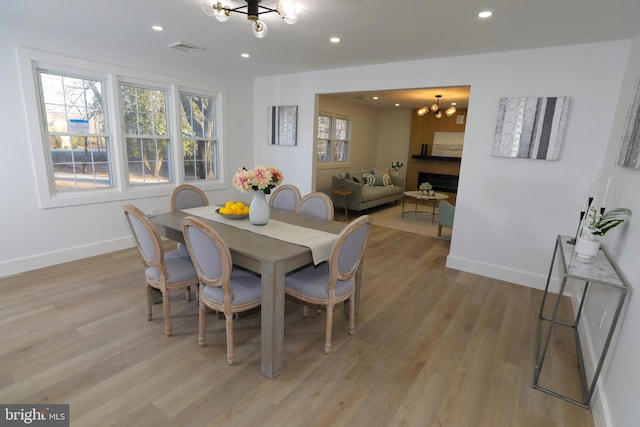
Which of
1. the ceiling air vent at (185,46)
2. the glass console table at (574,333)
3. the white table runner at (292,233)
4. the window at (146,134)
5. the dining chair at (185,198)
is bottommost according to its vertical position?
the glass console table at (574,333)

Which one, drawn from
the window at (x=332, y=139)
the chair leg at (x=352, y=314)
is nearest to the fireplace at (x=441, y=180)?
the window at (x=332, y=139)

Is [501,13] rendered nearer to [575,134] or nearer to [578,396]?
[575,134]

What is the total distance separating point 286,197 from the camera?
3.54 m

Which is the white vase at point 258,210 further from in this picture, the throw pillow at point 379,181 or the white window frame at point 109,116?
the throw pillow at point 379,181

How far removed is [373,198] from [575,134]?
13.3 feet

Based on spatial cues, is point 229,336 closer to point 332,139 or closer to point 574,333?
point 574,333

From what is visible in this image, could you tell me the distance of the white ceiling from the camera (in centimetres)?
238

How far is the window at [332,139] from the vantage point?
7.54m

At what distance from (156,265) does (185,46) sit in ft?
8.66

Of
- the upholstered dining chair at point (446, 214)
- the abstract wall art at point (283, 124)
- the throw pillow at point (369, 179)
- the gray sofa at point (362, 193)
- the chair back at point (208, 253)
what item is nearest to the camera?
the chair back at point (208, 253)

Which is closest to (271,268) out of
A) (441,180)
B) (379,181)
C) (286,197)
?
(286,197)

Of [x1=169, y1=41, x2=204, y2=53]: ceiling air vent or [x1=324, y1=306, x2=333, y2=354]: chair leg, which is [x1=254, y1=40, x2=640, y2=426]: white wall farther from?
[x1=324, y1=306, x2=333, y2=354]: chair leg

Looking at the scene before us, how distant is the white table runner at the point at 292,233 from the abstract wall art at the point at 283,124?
258 cm

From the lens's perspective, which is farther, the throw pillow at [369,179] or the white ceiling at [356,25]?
the throw pillow at [369,179]
